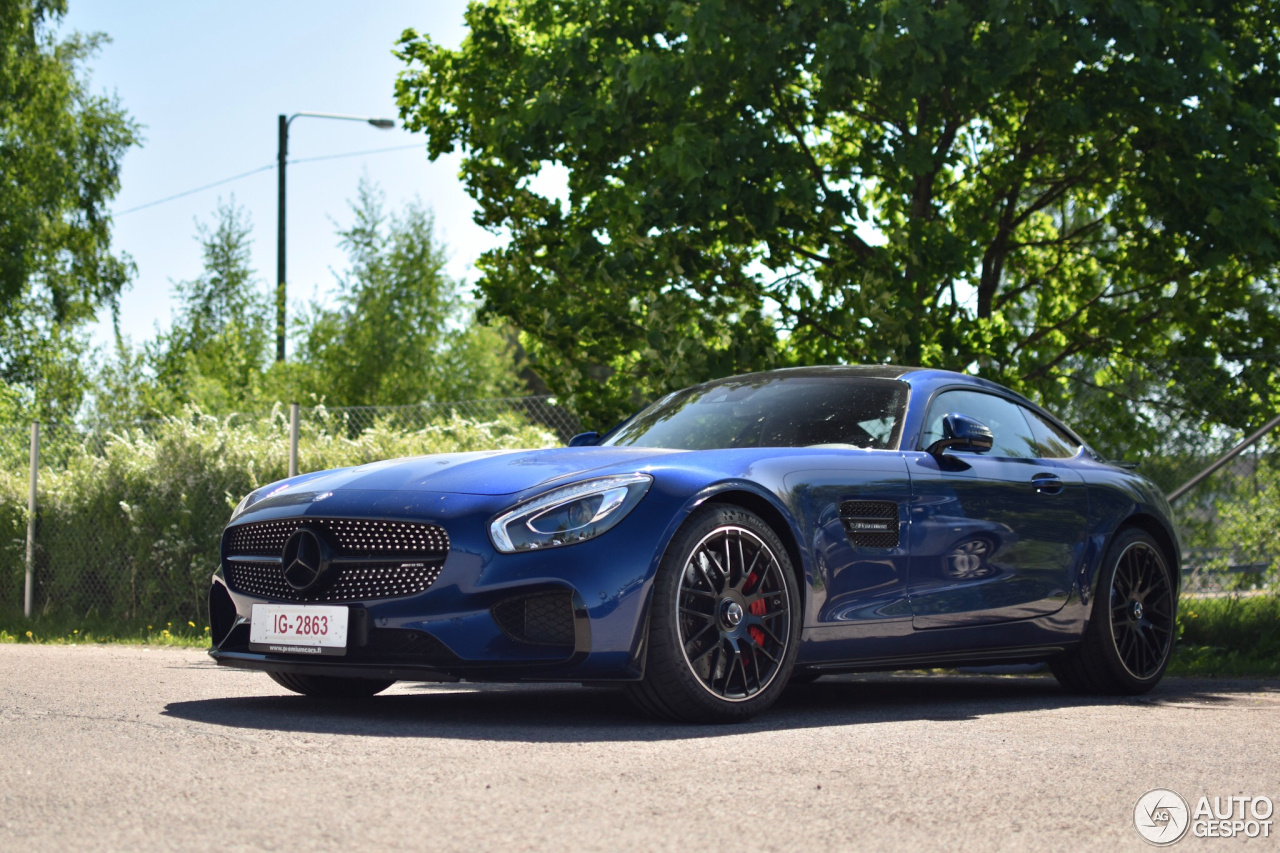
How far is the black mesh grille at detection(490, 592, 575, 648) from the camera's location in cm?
497

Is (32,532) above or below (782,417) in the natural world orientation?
below

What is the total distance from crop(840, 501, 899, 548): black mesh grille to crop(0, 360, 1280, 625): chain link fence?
15.8 feet

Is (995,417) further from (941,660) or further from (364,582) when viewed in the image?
(364,582)

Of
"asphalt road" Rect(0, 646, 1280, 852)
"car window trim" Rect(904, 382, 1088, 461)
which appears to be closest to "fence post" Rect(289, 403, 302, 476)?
"asphalt road" Rect(0, 646, 1280, 852)

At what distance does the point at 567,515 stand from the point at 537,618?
1.18ft

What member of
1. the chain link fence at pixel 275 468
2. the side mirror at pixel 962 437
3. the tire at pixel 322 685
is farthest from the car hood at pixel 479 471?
the chain link fence at pixel 275 468

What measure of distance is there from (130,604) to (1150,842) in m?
9.74

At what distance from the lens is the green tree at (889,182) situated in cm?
954

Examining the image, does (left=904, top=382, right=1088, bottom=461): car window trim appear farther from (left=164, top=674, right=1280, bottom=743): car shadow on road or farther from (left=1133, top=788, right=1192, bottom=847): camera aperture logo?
(left=1133, top=788, right=1192, bottom=847): camera aperture logo

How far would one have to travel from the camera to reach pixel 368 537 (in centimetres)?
526

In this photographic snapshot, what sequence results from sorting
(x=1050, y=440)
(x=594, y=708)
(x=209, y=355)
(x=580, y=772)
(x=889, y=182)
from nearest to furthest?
1. (x=580, y=772)
2. (x=594, y=708)
3. (x=1050, y=440)
4. (x=889, y=182)
5. (x=209, y=355)

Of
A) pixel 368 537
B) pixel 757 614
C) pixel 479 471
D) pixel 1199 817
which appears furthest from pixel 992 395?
pixel 1199 817

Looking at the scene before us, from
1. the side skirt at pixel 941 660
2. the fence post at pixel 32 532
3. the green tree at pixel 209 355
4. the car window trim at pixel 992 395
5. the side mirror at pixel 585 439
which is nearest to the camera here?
the side skirt at pixel 941 660

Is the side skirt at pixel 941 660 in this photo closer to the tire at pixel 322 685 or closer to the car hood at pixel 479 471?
the car hood at pixel 479 471
